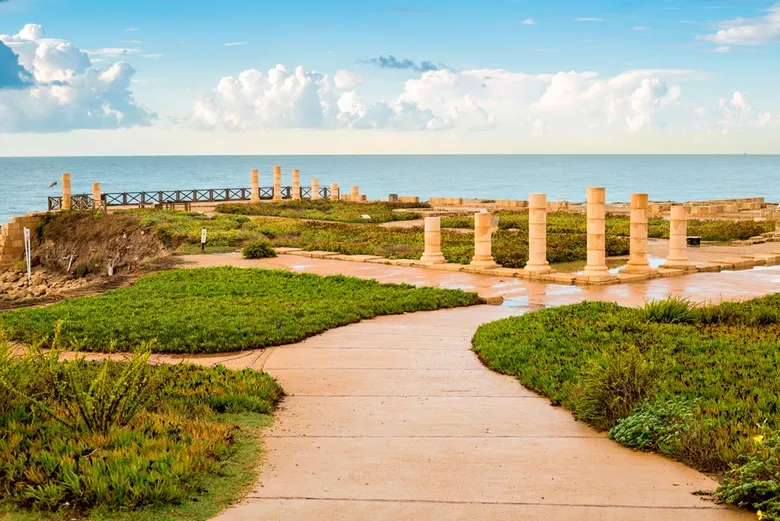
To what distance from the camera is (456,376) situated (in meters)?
10.6

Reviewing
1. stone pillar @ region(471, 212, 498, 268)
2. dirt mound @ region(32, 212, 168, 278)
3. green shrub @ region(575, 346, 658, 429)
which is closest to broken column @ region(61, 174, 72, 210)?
dirt mound @ region(32, 212, 168, 278)

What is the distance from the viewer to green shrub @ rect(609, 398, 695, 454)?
743 cm

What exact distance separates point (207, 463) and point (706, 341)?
7.31 meters

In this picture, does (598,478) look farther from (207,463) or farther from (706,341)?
(706,341)

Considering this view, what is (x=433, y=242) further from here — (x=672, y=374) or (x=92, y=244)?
(x=92, y=244)

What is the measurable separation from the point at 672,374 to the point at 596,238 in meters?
10.7

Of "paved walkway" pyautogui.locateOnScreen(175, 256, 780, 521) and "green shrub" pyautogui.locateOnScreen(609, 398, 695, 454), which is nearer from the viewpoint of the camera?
"paved walkway" pyautogui.locateOnScreen(175, 256, 780, 521)

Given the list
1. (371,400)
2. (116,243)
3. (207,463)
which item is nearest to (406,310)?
(371,400)

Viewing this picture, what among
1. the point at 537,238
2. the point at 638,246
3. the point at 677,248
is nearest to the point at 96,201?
the point at 537,238

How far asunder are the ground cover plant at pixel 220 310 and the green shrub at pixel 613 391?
5.28 m

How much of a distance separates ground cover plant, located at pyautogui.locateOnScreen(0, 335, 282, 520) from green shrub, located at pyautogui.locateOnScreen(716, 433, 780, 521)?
344 centimetres

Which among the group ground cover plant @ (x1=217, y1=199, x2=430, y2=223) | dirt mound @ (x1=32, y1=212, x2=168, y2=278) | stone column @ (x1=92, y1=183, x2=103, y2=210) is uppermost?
stone column @ (x1=92, y1=183, x2=103, y2=210)

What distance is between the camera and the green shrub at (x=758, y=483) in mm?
5860

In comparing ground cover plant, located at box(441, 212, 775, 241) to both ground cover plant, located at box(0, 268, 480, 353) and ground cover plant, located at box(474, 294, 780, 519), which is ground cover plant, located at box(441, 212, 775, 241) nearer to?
ground cover plant, located at box(0, 268, 480, 353)
